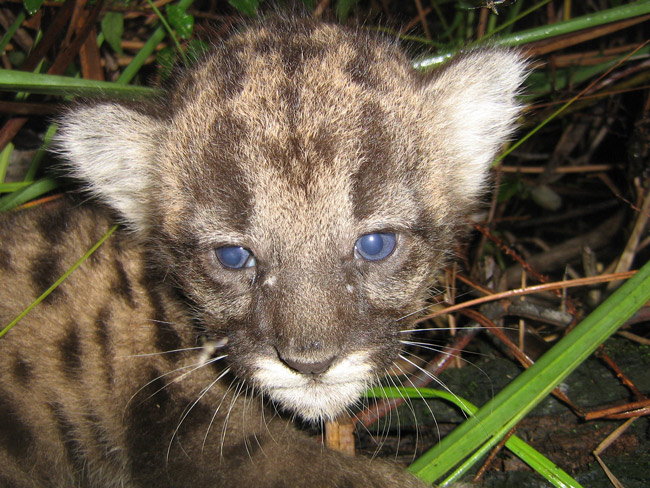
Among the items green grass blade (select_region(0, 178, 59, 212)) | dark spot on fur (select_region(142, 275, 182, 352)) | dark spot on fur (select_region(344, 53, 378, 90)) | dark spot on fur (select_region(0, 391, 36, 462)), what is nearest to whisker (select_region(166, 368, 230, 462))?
dark spot on fur (select_region(142, 275, 182, 352))

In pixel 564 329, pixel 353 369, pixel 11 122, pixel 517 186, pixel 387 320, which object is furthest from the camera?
pixel 517 186

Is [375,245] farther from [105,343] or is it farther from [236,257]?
[105,343]

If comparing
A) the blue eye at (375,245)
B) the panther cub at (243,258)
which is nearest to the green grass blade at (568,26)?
the panther cub at (243,258)

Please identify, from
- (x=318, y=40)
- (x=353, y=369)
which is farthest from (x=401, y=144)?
(x=353, y=369)

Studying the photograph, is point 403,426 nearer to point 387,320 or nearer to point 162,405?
point 387,320

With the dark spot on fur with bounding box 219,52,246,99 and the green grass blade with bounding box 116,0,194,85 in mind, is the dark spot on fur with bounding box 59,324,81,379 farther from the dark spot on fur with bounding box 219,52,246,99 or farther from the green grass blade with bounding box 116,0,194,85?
the green grass blade with bounding box 116,0,194,85
